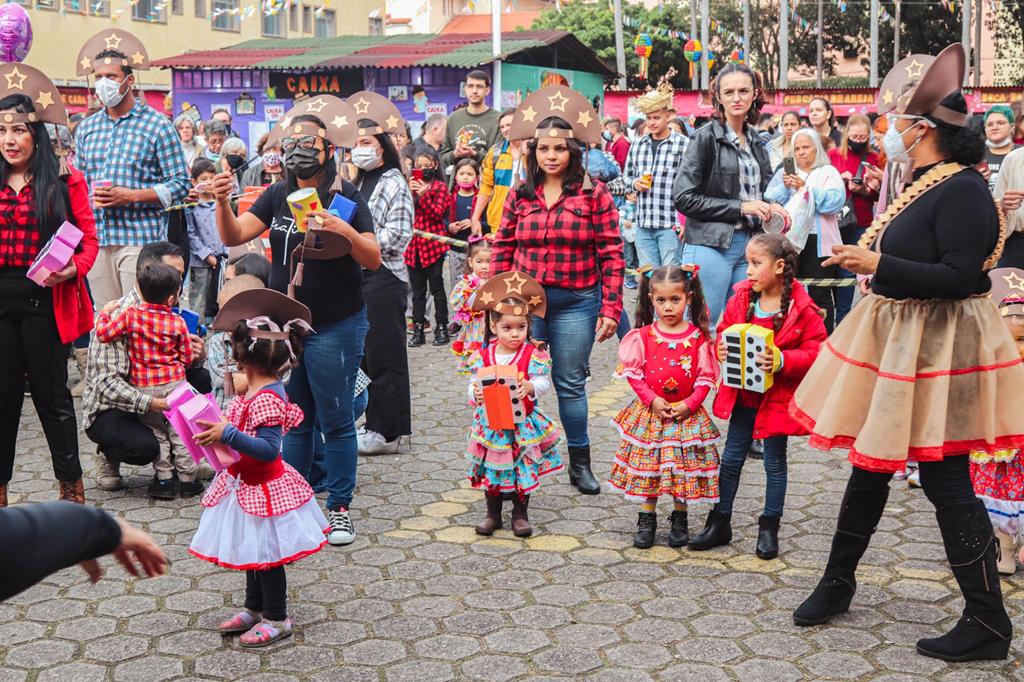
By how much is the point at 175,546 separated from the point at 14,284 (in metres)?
1.52

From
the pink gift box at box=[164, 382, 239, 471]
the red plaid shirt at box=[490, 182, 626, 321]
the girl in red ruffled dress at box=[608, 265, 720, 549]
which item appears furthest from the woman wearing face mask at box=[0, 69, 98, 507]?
the girl in red ruffled dress at box=[608, 265, 720, 549]

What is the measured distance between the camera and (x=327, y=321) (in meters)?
5.70

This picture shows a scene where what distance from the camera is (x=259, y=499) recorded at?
464cm

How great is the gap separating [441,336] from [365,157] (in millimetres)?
4481

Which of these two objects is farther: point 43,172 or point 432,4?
point 432,4

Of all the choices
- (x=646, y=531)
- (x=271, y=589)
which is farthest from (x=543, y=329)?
(x=271, y=589)

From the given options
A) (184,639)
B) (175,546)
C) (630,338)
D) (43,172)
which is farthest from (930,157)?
(43,172)

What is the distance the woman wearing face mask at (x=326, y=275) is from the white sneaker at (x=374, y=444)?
1520mm

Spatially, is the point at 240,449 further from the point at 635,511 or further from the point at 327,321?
the point at 635,511

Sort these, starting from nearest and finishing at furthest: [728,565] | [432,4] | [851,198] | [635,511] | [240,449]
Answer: [240,449] < [728,565] < [635,511] < [851,198] < [432,4]

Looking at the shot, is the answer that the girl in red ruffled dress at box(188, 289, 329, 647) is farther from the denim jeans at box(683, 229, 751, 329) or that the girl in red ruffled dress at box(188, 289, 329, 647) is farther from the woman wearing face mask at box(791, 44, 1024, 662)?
the denim jeans at box(683, 229, 751, 329)

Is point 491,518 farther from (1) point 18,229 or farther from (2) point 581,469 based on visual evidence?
(1) point 18,229

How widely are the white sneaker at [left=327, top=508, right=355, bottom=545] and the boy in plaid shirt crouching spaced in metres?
1.09

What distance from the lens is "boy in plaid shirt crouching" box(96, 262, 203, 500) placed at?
646 centimetres
